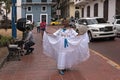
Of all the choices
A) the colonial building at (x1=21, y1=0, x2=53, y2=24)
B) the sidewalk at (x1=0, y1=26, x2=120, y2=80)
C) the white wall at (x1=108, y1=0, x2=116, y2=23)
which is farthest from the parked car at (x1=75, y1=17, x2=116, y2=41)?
the colonial building at (x1=21, y1=0, x2=53, y2=24)

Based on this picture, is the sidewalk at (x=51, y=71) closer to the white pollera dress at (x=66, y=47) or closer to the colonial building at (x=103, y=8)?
the white pollera dress at (x=66, y=47)

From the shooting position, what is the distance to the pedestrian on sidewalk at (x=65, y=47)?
1070 centimetres

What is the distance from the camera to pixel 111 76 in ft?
33.5

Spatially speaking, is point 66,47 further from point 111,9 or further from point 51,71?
point 111,9

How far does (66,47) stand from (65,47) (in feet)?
0.11

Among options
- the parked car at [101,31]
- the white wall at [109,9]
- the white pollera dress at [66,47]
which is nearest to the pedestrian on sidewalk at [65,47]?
the white pollera dress at [66,47]

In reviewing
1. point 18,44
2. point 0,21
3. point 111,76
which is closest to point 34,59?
point 18,44

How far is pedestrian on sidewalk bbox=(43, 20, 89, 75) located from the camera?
10.7m

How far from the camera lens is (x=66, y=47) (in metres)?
10.7

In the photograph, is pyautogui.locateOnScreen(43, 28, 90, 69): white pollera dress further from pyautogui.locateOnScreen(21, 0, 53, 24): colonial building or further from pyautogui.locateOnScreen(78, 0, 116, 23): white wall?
pyautogui.locateOnScreen(21, 0, 53, 24): colonial building

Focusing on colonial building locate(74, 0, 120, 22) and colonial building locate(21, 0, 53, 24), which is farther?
colonial building locate(21, 0, 53, 24)

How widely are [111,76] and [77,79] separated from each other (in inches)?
39.7

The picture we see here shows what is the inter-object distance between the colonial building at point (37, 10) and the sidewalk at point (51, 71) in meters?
71.8

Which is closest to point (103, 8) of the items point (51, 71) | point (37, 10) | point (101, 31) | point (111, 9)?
point (111, 9)
